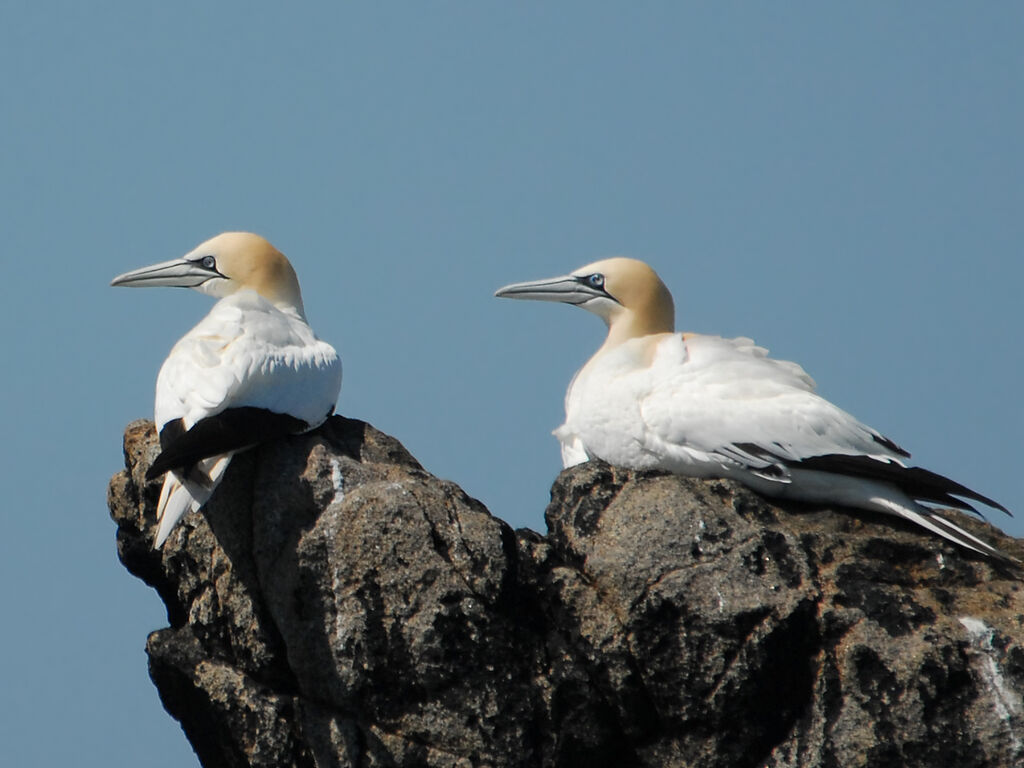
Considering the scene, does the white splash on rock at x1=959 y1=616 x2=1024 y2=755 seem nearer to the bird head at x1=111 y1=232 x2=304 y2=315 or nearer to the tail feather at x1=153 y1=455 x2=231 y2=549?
the tail feather at x1=153 y1=455 x2=231 y2=549

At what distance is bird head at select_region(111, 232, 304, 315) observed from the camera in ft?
31.8

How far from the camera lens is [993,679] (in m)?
6.70

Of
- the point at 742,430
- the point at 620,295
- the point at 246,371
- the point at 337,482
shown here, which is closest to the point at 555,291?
the point at 620,295

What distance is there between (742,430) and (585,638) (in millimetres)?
1466

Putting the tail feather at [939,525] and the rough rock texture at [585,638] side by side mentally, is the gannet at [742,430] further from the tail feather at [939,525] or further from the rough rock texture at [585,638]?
the rough rock texture at [585,638]

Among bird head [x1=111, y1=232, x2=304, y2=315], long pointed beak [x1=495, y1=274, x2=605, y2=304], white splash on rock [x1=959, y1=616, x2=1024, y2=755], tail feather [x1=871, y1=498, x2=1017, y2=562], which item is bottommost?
white splash on rock [x1=959, y1=616, x2=1024, y2=755]

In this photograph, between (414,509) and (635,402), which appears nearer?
(414,509)

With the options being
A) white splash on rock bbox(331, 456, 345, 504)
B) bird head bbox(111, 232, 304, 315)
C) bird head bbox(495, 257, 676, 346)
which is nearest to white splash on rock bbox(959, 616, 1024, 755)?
white splash on rock bbox(331, 456, 345, 504)

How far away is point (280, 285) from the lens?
9703 millimetres

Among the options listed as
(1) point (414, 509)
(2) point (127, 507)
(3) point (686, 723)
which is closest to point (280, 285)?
(2) point (127, 507)

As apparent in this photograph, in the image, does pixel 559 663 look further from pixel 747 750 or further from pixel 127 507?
pixel 127 507

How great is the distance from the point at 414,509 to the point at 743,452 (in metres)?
1.68

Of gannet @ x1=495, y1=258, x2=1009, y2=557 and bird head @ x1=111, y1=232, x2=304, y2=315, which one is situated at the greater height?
bird head @ x1=111, y1=232, x2=304, y2=315

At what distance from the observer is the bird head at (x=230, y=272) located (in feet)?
31.8
